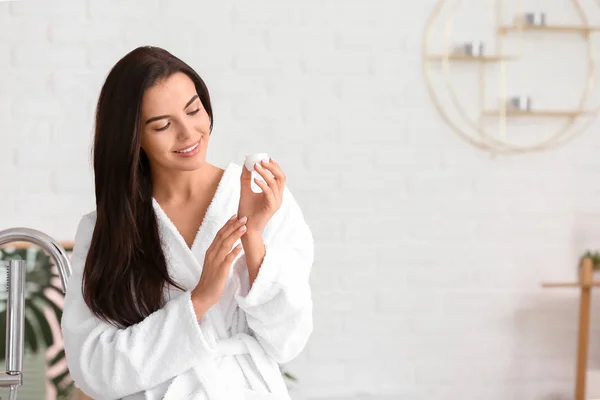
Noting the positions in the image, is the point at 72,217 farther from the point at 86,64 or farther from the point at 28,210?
the point at 86,64

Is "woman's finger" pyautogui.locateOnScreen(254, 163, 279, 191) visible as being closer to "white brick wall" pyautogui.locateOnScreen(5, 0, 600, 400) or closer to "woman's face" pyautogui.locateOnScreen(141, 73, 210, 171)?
"woman's face" pyautogui.locateOnScreen(141, 73, 210, 171)

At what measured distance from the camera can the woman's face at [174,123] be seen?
4.71 feet

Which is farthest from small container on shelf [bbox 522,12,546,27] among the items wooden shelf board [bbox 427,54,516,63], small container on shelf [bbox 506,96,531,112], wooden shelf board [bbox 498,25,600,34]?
small container on shelf [bbox 506,96,531,112]

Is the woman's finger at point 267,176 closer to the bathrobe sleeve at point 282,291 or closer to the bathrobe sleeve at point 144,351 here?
the bathrobe sleeve at point 282,291

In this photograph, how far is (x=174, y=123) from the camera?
1448 millimetres

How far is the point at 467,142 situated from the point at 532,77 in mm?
304

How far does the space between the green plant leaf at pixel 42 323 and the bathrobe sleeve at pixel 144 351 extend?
0.98m

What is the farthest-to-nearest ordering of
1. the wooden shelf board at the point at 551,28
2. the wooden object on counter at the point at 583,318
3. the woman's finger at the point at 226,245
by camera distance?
the wooden shelf board at the point at 551,28 < the wooden object on counter at the point at 583,318 < the woman's finger at the point at 226,245

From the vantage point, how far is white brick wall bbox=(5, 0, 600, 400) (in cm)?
258

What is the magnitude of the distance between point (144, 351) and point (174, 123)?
0.38 m

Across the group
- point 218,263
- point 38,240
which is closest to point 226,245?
point 218,263

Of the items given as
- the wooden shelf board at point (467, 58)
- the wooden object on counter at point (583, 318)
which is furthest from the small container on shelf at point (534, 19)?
the wooden object on counter at point (583, 318)

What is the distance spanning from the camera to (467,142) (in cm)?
281

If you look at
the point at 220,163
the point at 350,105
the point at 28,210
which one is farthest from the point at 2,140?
the point at 350,105
